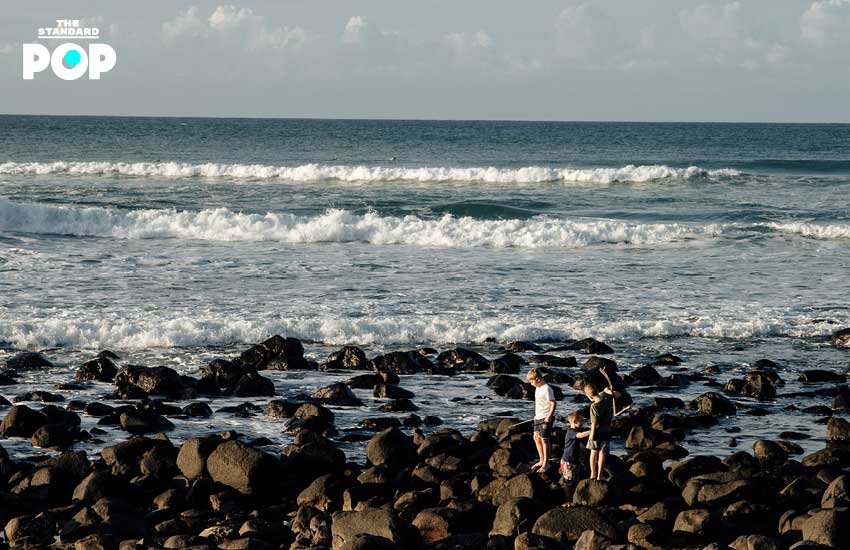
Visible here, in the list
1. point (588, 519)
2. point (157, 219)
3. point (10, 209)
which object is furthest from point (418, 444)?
point (10, 209)

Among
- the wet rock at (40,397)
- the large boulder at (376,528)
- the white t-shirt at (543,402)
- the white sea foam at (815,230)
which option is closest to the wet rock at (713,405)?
the white t-shirt at (543,402)

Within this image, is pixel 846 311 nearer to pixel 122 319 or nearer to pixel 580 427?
pixel 580 427

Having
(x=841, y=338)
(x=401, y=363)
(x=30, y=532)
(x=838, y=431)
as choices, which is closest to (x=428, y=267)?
(x=401, y=363)

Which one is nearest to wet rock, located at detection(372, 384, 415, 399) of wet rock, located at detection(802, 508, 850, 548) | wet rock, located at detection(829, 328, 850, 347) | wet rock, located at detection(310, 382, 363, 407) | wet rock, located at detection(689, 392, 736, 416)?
wet rock, located at detection(310, 382, 363, 407)

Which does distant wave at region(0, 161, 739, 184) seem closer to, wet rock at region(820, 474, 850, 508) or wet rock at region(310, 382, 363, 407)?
wet rock at region(310, 382, 363, 407)

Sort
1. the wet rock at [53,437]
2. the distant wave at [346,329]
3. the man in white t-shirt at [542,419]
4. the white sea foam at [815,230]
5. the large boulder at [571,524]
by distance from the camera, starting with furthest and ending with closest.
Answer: the white sea foam at [815,230], the distant wave at [346,329], the wet rock at [53,437], the man in white t-shirt at [542,419], the large boulder at [571,524]

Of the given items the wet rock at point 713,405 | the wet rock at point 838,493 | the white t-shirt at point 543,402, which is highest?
the white t-shirt at point 543,402

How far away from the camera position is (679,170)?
59281mm

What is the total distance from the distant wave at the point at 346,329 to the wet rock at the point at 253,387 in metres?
3.66

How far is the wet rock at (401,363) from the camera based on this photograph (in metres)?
17.7

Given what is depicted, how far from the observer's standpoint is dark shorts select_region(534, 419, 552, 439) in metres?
12.3

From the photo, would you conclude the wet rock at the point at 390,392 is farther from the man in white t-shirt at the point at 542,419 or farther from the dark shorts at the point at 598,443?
the dark shorts at the point at 598,443

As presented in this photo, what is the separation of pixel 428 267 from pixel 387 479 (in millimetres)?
16976

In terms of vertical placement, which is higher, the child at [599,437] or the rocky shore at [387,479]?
the child at [599,437]
